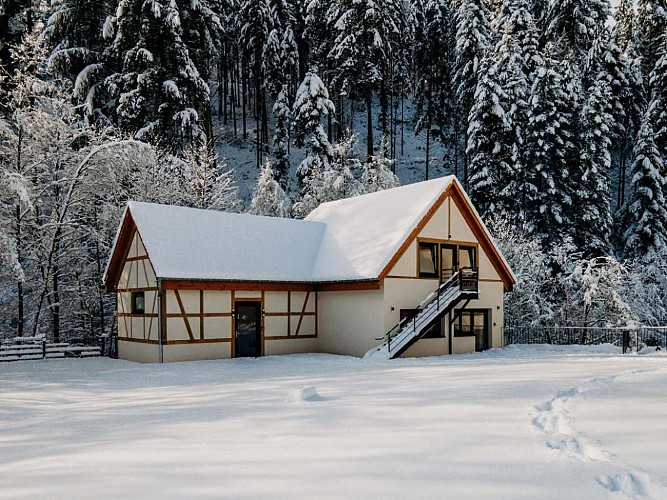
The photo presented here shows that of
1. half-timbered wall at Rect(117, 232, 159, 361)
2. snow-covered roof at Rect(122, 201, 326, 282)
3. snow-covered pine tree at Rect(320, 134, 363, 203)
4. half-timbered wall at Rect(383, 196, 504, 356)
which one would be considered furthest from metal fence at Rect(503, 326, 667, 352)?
half-timbered wall at Rect(117, 232, 159, 361)

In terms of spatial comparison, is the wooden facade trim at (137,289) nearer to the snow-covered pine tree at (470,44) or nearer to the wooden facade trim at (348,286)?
the wooden facade trim at (348,286)

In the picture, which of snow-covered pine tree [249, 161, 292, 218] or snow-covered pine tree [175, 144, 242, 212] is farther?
snow-covered pine tree [249, 161, 292, 218]

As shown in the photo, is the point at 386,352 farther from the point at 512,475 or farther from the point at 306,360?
the point at 512,475

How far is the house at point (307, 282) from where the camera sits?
19964 mm

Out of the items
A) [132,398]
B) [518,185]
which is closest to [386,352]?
[132,398]

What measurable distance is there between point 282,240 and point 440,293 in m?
6.61

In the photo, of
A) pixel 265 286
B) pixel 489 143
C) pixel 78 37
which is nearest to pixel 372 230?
pixel 265 286

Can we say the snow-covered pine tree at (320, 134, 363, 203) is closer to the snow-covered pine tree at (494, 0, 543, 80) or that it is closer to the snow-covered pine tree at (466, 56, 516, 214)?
the snow-covered pine tree at (466, 56, 516, 214)

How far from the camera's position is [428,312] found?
68.8 ft

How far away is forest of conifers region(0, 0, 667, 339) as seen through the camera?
2428cm

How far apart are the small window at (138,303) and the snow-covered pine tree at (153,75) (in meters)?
10.8

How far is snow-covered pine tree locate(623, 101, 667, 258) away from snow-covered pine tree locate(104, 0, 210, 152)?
89.5ft

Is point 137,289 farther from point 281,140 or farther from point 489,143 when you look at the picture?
point 281,140

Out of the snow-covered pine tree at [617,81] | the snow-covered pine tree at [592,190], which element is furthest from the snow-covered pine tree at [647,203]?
the snow-covered pine tree at [617,81]
